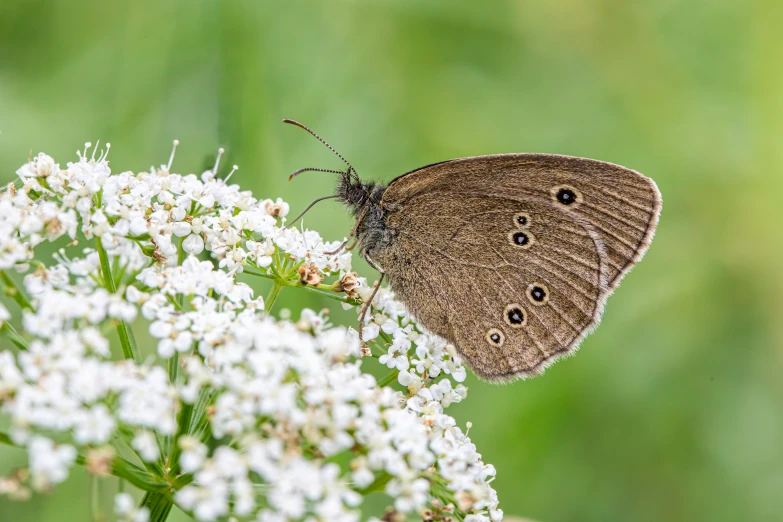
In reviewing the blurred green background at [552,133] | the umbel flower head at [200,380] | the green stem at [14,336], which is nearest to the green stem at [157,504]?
the umbel flower head at [200,380]

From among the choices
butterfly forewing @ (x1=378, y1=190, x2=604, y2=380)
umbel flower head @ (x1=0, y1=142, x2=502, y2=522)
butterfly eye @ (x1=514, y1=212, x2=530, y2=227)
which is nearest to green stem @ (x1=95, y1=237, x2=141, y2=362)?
umbel flower head @ (x1=0, y1=142, x2=502, y2=522)

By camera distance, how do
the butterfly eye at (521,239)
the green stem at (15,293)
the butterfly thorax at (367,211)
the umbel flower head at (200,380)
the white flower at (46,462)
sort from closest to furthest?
the white flower at (46,462) → the umbel flower head at (200,380) → the green stem at (15,293) → the butterfly eye at (521,239) → the butterfly thorax at (367,211)

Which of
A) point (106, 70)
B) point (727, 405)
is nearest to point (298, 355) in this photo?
point (106, 70)

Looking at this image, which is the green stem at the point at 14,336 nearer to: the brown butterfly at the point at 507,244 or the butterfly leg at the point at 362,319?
the butterfly leg at the point at 362,319

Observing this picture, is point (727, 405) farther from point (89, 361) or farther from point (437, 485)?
point (89, 361)

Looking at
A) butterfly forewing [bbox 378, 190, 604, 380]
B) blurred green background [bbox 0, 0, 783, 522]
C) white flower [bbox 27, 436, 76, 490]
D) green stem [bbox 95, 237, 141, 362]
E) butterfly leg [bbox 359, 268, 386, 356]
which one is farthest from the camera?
blurred green background [bbox 0, 0, 783, 522]

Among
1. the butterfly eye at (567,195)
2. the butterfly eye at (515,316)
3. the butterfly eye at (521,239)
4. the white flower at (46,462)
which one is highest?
the butterfly eye at (567,195)

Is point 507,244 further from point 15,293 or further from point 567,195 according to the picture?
point 15,293

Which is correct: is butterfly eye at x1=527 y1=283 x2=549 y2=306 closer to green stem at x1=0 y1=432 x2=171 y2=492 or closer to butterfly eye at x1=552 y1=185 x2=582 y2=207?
butterfly eye at x1=552 y1=185 x2=582 y2=207
